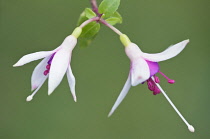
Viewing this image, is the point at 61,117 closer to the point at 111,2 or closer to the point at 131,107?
the point at 131,107

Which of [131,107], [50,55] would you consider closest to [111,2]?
[50,55]

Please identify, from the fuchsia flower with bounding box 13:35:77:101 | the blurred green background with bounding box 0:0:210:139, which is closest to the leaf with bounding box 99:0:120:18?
the fuchsia flower with bounding box 13:35:77:101

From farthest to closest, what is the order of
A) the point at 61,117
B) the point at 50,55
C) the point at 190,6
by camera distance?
the point at 190,6 → the point at 61,117 → the point at 50,55

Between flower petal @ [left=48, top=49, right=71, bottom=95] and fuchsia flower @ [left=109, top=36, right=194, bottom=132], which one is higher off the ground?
flower petal @ [left=48, top=49, right=71, bottom=95]

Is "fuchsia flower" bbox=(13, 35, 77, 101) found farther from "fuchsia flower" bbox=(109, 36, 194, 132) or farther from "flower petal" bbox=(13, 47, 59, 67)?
"fuchsia flower" bbox=(109, 36, 194, 132)

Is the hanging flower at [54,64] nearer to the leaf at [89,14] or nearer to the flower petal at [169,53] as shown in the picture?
the leaf at [89,14]

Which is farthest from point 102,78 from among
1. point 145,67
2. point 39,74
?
point 145,67
